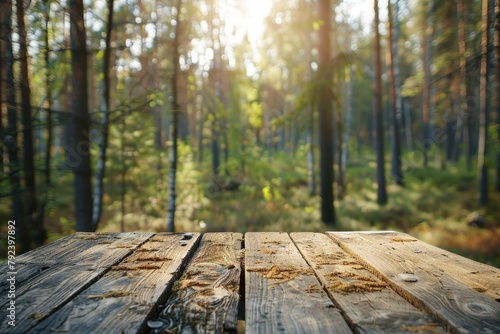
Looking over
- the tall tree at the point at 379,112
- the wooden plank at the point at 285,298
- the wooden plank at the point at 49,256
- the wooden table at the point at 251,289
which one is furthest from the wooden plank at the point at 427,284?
the tall tree at the point at 379,112

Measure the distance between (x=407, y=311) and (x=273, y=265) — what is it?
754 millimetres

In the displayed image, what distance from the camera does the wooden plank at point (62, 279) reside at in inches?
51.9

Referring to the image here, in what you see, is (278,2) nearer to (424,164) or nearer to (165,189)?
(165,189)

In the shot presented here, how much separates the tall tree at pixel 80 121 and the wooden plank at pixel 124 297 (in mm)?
4421

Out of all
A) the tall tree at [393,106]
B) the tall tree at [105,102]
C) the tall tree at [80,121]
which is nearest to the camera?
the tall tree at [80,121]

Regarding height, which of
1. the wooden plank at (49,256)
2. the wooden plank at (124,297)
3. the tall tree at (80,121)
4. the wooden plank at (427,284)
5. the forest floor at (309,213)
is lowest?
the forest floor at (309,213)

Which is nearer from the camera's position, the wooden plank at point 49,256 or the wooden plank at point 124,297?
the wooden plank at point 124,297

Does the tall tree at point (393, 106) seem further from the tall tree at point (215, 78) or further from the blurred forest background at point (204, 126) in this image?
the tall tree at point (215, 78)

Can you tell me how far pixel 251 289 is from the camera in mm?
1549

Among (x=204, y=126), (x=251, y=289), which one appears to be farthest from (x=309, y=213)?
(x=251, y=289)

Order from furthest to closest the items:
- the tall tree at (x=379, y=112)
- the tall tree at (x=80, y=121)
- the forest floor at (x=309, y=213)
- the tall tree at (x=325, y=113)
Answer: the tall tree at (x=379, y=112), the forest floor at (x=309, y=213), the tall tree at (x=325, y=113), the tall tree at (x=80, y=121)

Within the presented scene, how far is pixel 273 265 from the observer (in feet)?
6.32

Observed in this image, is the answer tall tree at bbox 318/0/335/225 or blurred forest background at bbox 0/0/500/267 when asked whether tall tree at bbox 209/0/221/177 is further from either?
tall tree at bbox 318/0/335/225

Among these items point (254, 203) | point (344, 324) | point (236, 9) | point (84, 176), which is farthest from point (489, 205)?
point (344, 324)
